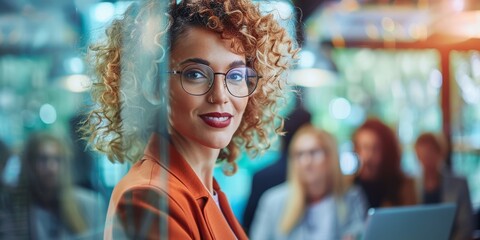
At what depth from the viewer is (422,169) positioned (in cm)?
330

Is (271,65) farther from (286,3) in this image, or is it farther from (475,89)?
(475,89)

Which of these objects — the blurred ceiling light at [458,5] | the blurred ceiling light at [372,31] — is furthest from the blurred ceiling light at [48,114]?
the blurred ceiling light at [458,5]

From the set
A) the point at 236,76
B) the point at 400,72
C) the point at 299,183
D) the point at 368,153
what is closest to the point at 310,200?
the point at 299,183

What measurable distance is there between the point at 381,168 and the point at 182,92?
2.22 m

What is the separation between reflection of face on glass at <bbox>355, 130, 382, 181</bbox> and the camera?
3.22 meters

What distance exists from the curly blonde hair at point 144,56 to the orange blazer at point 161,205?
61 mm

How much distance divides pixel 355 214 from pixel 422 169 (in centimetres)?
47

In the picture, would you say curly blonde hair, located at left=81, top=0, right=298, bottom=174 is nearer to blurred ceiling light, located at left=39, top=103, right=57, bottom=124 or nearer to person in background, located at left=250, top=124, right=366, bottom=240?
blurred ceiling light, located at left=39, top=103, right=57, bottom=124

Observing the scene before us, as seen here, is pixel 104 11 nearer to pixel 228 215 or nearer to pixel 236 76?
pixel 236 76

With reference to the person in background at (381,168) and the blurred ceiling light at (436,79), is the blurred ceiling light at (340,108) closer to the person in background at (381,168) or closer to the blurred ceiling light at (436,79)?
the person in background at (381,168)

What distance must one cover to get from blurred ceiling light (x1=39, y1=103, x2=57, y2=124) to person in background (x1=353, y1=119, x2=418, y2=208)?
1.64 m

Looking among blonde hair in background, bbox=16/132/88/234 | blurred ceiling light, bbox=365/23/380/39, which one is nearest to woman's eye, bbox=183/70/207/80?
blonde hair in background, bbox=16/132/88/234

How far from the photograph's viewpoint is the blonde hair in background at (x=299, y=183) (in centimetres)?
304

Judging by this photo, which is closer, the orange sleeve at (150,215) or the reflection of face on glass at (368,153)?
the orange sleeve at (150,215)
